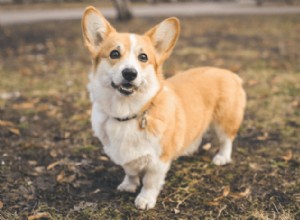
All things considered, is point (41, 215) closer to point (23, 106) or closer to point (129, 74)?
point (129, 74)

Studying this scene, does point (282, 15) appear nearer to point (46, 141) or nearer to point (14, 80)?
point (14, 80)

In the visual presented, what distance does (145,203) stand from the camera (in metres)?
3.06

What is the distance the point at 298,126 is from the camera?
14.9ft

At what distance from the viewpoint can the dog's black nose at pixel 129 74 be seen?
267cm

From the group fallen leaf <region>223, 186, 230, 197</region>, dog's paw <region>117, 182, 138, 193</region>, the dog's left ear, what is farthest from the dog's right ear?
fallen leaf <region>223, 186, 230, 197</region>

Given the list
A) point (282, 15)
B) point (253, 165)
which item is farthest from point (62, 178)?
point (282, 15)

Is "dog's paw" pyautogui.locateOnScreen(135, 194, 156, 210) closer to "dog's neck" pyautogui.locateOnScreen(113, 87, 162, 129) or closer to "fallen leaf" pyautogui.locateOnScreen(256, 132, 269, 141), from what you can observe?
"dog's neck" pyautogui.locateOnScreen(113, 87, 162, 129)

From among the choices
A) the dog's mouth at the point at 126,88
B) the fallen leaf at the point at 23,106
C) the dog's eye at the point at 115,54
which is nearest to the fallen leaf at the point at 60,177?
the dog's mouth at the point at 126,88

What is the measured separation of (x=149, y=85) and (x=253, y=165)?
150 cm

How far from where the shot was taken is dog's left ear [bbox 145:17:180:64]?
3.03 meters

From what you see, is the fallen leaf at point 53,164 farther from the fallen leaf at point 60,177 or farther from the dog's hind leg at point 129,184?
the dog's hind leg at point 129,184

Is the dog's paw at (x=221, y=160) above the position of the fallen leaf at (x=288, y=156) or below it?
above

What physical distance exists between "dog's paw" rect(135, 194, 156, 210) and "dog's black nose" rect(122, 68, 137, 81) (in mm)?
1007

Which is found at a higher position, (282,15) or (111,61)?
(111,61)
